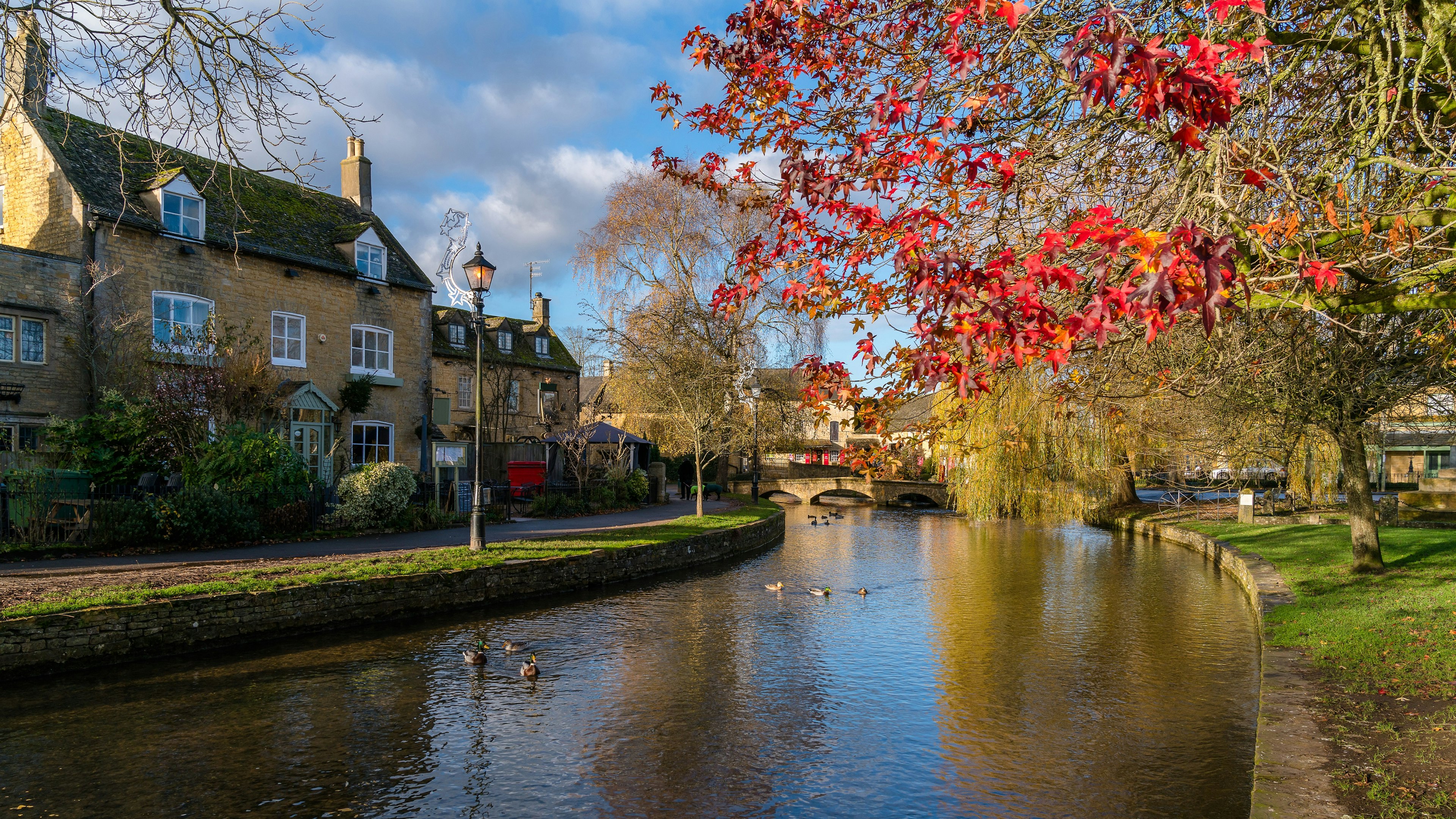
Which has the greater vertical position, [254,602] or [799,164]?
[799,164]

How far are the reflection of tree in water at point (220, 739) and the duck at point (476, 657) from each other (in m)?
0.61

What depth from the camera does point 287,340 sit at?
80.0 ft

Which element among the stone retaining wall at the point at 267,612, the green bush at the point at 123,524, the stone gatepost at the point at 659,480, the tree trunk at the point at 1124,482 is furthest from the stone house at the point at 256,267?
the tree trunk at the point at 1124,482

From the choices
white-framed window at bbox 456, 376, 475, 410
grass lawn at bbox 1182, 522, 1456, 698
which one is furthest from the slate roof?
grass lawn at bbox 1182, 522, 1456, 698

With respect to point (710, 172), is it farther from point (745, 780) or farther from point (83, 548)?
point (83, 548)

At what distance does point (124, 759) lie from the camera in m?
7.96

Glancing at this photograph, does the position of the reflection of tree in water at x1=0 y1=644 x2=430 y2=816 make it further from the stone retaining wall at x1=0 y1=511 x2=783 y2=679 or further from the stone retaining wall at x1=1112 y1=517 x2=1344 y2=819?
the stone retaining wall at x1=1112 y1=517 x2=1344 y2=819

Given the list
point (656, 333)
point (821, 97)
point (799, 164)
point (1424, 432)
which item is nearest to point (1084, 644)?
point (821, 97)

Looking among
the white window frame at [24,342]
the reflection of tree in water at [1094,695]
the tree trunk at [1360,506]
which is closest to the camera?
the reflection of tree in water at [1094,695]

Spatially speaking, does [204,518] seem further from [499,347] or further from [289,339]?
[499,347]

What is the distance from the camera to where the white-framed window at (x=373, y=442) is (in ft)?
86.2

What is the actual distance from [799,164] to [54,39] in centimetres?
652

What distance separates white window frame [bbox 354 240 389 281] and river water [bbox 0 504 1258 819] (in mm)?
15767

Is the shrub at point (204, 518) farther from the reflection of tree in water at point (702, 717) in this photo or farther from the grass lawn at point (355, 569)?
the reflection of tree in water at point (702, 717)
